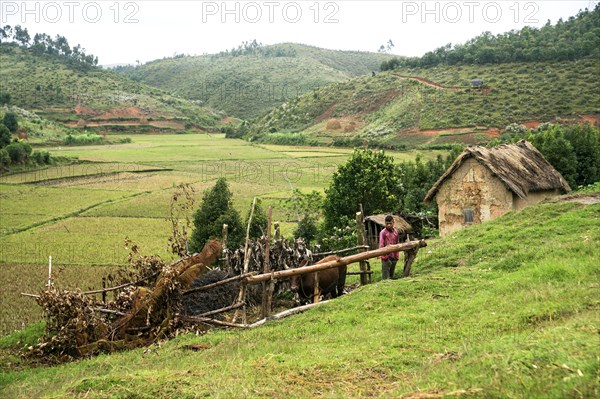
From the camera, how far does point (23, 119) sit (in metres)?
79.5

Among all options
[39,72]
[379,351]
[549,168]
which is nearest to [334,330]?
[379,351]

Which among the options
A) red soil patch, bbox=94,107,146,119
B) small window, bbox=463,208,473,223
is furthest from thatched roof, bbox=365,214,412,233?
red soil patch, bbox=94,107,146,119

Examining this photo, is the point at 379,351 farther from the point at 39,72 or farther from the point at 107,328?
the point at 39,72

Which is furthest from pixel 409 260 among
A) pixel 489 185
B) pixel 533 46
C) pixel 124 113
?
pixel 124 113

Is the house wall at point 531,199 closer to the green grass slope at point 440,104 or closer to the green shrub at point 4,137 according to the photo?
the green grass slope at point 440,104

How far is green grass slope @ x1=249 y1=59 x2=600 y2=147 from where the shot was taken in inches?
2507

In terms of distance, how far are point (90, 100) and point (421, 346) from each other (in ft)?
342

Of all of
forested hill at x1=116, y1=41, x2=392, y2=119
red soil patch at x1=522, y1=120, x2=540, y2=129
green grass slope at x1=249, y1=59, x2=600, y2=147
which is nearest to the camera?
red soil patch at x1=522, y1=120, x2=540, y2=129

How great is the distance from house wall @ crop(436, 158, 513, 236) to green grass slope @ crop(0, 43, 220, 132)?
7980 cm

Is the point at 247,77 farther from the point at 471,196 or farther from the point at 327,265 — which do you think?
the point at 327,265

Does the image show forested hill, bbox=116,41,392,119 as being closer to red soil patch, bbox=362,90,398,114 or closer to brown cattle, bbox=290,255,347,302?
red soil patch, bbox=362,90,398,114

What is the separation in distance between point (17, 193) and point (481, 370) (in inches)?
1697

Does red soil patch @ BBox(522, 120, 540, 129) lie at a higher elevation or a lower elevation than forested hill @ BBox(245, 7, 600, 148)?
lower

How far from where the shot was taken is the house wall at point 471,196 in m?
22.2
